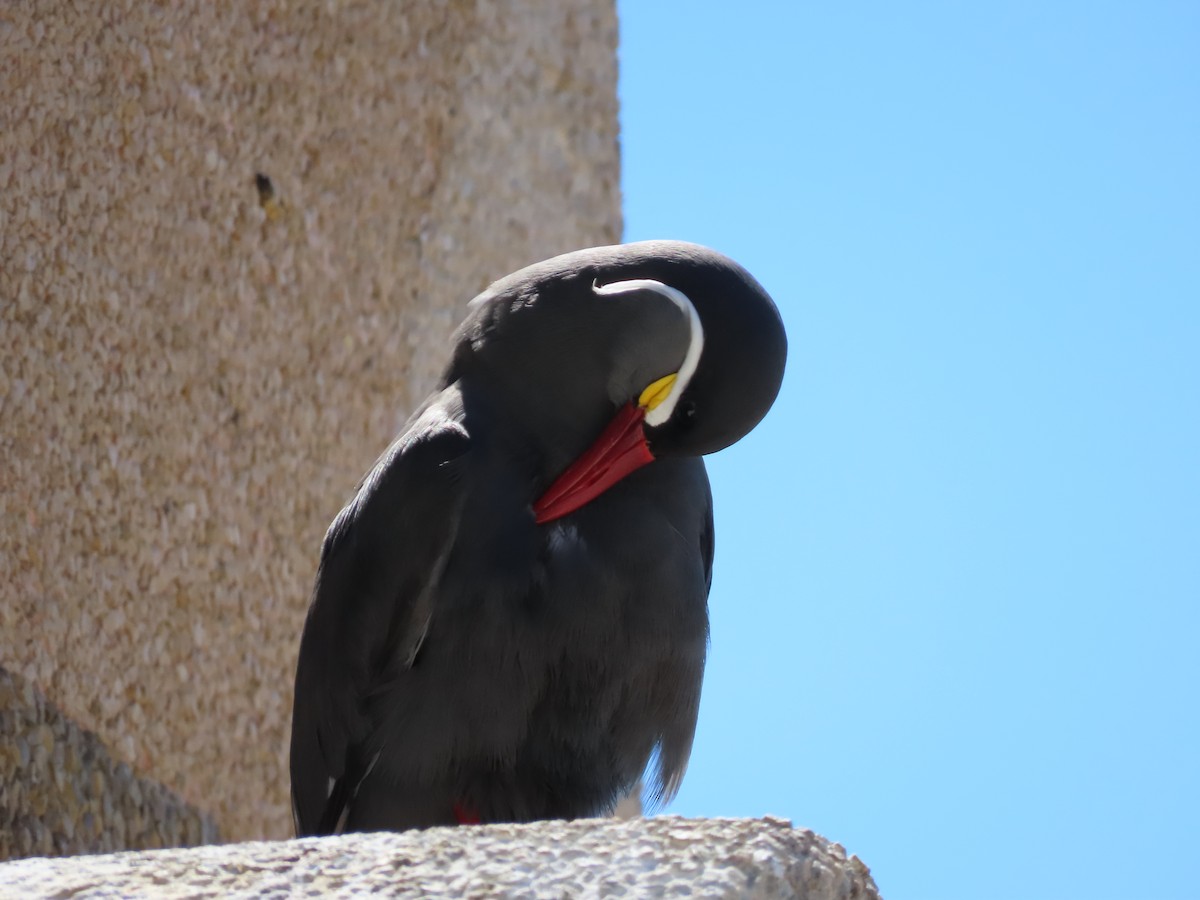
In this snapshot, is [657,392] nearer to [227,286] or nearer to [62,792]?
[62,792]

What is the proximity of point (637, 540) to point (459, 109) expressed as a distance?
2401 mm

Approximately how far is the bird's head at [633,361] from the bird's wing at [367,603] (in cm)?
15

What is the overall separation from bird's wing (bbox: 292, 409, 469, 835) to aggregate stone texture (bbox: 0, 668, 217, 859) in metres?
0.75

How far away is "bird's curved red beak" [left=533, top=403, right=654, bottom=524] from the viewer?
7.14ft

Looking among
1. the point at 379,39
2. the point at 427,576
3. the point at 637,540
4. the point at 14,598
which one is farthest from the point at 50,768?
the point at 379,39

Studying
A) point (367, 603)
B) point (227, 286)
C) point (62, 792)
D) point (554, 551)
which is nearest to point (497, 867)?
point (554, 551)

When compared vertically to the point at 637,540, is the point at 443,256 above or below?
above

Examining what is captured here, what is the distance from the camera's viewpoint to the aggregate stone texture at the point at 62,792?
2.97m

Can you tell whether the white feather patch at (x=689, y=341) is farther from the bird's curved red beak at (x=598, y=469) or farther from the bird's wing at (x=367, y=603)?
the bird's wing at (x=367, y=603)

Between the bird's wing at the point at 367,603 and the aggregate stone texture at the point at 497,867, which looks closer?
the aggregate stone texture at the point at 497,867

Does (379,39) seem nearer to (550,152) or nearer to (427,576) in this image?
(550,152)

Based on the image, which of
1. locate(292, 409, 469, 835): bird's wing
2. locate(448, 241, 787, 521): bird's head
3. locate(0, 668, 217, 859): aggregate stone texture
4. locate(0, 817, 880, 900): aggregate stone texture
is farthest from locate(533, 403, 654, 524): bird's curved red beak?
locate(0, 668, 217, 859): aggregate stone texture

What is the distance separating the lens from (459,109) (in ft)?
14.1

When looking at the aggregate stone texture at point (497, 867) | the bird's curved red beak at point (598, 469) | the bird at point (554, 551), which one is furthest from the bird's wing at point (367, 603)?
the aggregate stone texture at point (497, 867)
